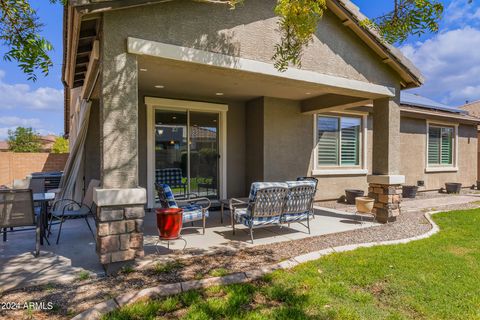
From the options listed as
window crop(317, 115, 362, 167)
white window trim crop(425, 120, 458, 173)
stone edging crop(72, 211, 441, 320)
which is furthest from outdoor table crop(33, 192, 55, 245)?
white window trim crop(425, 120, 458, 173)

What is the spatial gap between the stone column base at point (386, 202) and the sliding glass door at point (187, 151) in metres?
4.69

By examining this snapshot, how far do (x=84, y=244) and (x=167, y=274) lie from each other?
220 centimetres

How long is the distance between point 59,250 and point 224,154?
5.48m

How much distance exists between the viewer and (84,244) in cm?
525

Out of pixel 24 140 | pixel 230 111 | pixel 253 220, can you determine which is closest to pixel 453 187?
pixel 230 111

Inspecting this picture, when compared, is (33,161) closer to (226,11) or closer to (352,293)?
(226,11)

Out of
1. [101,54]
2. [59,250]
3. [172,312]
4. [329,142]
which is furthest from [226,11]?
[329,142]

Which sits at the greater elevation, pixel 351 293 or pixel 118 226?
pixel 118 226

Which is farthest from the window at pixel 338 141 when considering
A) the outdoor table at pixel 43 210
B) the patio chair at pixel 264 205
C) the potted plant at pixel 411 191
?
the outdoor table at pixel 43 210

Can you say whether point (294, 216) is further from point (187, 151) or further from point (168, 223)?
point (187, 151)

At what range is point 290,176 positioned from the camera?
9.52 meters

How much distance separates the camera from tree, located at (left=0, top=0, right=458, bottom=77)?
134 inches

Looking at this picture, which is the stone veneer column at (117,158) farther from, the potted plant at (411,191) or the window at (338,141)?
the potted plant at (411,191)

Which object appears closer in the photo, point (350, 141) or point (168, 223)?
point (168, 223)
